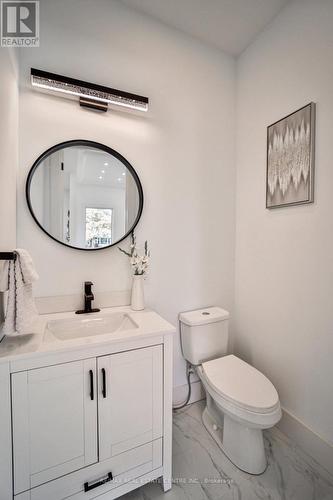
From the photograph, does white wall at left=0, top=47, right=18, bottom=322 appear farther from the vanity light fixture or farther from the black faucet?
the black faucet

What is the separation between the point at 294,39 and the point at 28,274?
6.74ft

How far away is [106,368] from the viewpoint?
1012 mm

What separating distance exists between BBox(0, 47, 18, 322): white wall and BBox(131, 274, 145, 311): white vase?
696 mm

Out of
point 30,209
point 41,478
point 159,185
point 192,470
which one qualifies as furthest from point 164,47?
point 192,470

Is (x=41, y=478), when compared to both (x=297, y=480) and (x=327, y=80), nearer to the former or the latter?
(x=297, y=480)

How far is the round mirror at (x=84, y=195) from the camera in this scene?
1.34 metres

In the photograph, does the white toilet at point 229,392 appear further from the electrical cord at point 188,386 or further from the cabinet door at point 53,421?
the cabinet door at point 53,421

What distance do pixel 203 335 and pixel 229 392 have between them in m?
0.40

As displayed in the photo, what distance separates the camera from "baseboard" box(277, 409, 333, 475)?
1262 millimetres

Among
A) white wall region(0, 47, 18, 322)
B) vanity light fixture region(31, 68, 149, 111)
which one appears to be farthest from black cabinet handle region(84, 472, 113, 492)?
vanity light fixture region(31, 68, 149, 111)

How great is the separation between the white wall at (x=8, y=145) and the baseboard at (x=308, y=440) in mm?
1841

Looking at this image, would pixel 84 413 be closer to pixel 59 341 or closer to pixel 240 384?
pixel 59 341

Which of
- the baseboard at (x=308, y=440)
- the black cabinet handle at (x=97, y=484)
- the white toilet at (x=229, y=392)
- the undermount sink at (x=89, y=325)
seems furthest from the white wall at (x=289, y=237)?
the black cabinet handle at (x=97, y=484)
